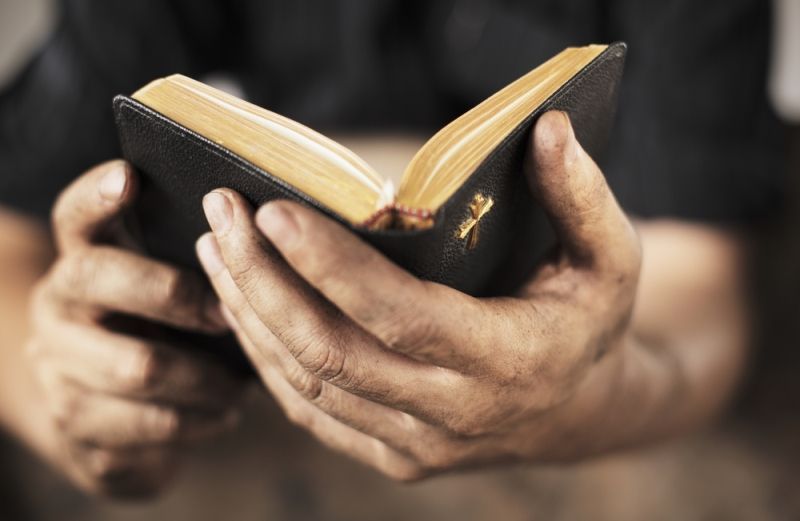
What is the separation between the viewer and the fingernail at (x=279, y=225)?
1.07 ft

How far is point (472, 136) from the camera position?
0.40 m

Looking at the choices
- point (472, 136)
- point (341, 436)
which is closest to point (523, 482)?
point (341, 436)

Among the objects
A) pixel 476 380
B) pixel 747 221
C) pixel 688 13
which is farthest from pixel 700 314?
pixel 476 380

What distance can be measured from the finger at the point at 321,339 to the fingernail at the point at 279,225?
0.13 feet

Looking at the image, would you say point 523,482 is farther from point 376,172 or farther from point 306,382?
point 376,172

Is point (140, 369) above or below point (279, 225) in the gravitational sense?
below

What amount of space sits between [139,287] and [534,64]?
0.69m

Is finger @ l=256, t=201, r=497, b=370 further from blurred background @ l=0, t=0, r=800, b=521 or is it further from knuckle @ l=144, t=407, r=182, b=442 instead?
blurred background @ l=0, t=0, r=800, b=521

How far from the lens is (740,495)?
98 centimetres

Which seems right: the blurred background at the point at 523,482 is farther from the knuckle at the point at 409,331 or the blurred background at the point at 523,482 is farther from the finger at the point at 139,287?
the knuckle at the point at 409,331

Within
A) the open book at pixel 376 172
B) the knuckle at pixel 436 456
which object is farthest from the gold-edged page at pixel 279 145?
the knuckle at pixel 436 456

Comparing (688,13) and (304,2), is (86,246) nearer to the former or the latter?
(304,2)

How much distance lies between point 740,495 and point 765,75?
59 centimetres

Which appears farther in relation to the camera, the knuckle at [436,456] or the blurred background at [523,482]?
the blurred background at [523,482]
